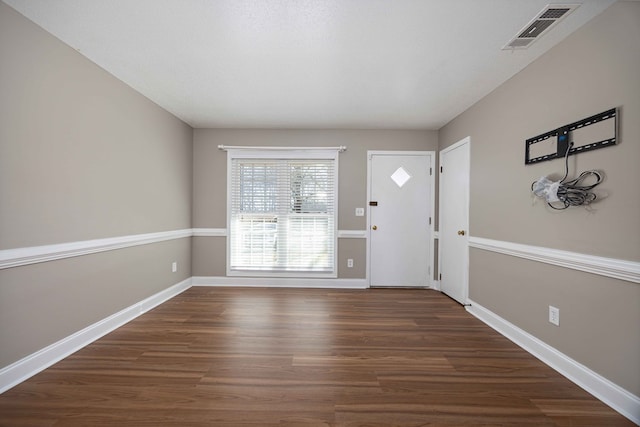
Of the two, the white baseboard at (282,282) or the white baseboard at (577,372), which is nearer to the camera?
the white baseboard at (577,372)

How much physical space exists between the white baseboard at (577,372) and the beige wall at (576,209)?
0.17 feet

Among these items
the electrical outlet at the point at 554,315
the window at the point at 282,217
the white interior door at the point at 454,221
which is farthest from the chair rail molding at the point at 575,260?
the window at the point at 282,217

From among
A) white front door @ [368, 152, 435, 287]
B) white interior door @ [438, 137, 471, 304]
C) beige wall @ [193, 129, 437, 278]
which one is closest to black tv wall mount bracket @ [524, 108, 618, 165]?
white interior door @ [438, 137, 471, 304]

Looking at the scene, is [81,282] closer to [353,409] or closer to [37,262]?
[37,262]

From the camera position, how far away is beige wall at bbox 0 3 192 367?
1838mm

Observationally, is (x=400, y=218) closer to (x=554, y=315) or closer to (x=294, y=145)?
(x=294, y=145)

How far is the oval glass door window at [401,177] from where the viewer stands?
4309 millimetres

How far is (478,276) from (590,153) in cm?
173

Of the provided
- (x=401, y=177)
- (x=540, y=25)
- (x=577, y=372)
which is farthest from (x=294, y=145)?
(x=577, y=372)

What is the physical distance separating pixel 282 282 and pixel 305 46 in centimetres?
326

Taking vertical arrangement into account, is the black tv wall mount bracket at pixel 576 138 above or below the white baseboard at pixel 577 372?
above

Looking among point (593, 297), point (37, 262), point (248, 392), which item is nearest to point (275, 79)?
point (37, 262)

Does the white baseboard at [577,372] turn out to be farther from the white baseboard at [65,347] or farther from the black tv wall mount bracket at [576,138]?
the white baseboard at [65,347]

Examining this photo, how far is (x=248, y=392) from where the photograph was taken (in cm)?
182
